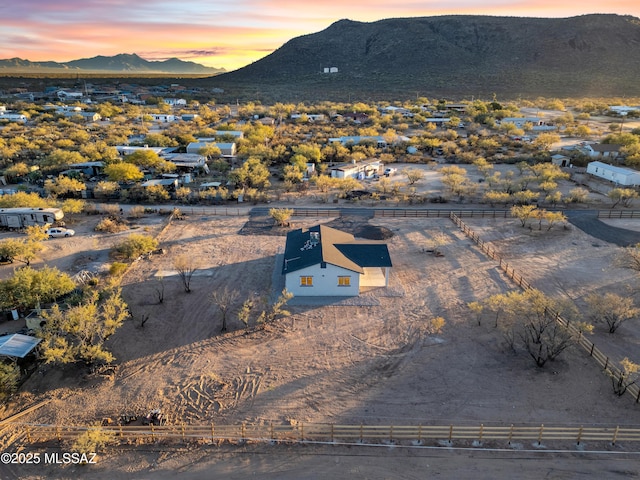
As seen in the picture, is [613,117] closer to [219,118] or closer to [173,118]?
[219,118]

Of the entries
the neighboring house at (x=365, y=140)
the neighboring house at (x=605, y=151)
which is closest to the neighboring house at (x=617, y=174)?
the neighboring house at (x=605, y=151)

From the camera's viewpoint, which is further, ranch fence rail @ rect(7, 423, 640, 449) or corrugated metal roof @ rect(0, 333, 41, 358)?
corrugated metal roof @ rect(0, 333, 41, 358)

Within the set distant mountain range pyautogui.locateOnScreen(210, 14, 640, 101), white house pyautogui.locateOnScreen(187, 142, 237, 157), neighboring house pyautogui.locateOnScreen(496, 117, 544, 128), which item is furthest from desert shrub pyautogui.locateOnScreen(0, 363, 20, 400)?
distant mountain range pyautogui.locateOnScreen(210, 14, 640, 101)

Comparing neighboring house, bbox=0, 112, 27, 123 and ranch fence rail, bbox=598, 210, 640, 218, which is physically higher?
neighboring house, bbox=0, 112, 27, 123

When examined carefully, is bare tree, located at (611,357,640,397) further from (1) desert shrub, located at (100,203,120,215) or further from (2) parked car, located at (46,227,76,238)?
(1) desert shrub, located at (100,203,120,215)

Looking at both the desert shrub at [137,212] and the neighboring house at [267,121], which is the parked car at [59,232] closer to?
the desert shrub at [137,212]

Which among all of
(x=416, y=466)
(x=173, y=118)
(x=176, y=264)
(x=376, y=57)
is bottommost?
(x=416, y=466)

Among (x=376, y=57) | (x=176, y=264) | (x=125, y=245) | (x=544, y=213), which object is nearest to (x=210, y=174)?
(x=125, y=245)

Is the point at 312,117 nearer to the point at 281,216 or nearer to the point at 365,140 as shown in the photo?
the point at 365,140
